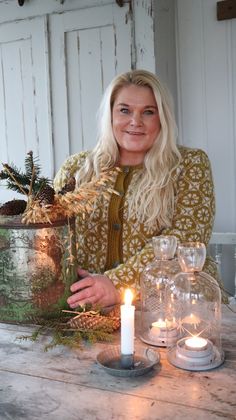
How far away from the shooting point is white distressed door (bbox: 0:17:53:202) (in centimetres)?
257

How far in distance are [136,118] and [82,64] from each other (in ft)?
2.63

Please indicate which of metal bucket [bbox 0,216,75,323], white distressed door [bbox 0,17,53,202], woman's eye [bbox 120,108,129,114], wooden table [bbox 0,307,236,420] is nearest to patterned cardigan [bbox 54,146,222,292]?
woman's eye [bbox 120,108,129,114]

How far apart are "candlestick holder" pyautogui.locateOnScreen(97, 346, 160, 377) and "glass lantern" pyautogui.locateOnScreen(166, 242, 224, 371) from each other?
46 mm

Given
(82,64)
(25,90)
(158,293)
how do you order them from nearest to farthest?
(158,293), (82,64), (25,90)

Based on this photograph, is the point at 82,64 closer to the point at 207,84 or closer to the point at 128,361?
the point at 207,84

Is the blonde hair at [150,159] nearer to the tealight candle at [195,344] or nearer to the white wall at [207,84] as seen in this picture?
the white wall at [207,84]

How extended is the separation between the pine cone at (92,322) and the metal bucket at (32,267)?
0.07 meters

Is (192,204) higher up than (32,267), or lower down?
higher up

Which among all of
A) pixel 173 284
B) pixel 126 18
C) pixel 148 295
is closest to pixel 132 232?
pixel 148 295

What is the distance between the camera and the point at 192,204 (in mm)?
1730

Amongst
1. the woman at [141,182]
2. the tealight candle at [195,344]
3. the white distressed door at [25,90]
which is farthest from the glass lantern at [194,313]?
the white distressed door at [25,90]

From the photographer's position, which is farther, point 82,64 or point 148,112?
point 82,64

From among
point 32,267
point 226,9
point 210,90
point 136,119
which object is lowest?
point 32,267

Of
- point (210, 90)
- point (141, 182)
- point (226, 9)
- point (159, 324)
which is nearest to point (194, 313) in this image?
point (159, 324)
